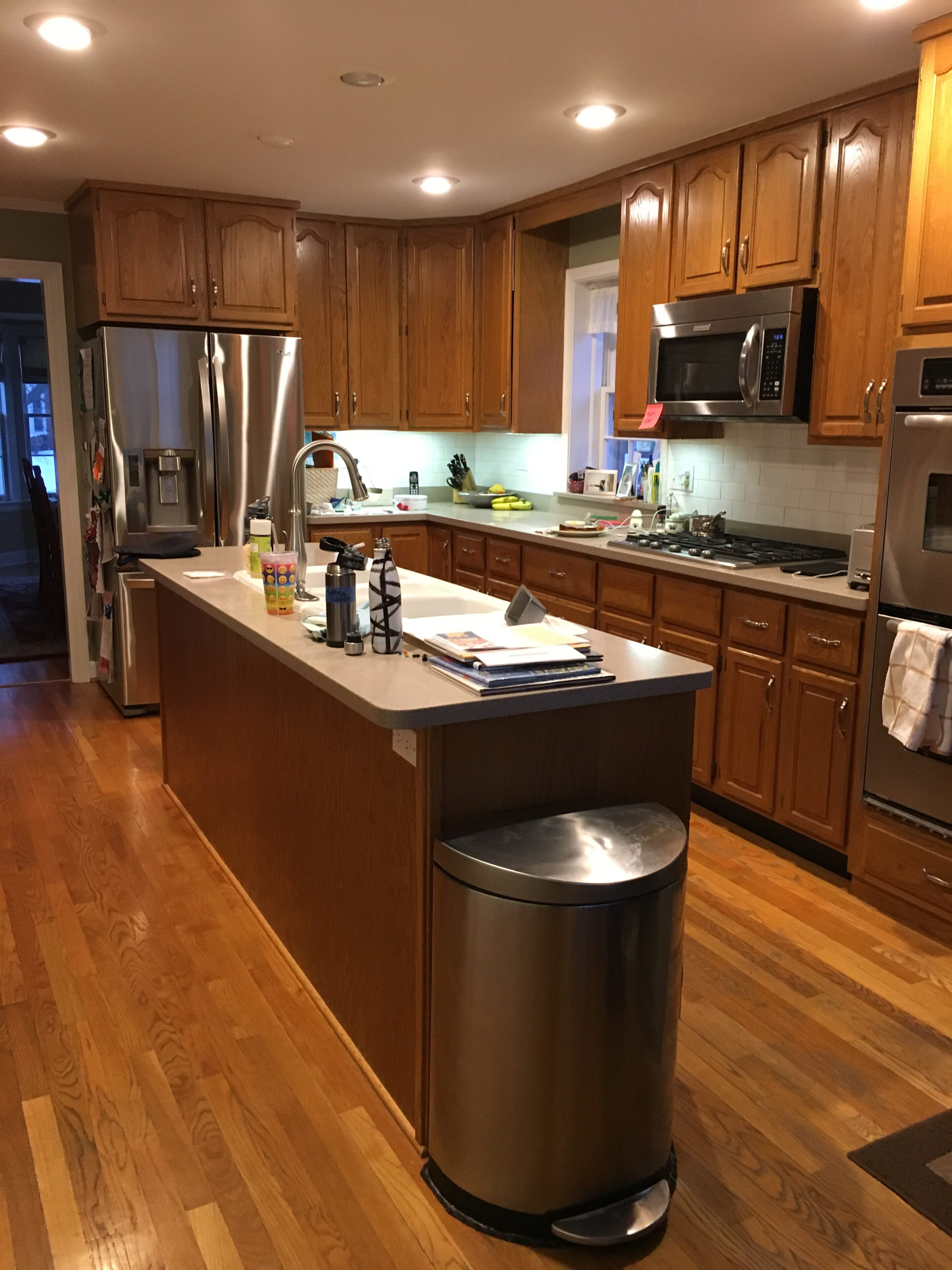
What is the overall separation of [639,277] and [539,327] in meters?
1.11

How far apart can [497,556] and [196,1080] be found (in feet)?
10.3

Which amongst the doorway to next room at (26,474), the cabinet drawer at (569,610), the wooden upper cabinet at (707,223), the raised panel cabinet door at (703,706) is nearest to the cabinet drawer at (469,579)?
the cabinet drawer at (569,610)

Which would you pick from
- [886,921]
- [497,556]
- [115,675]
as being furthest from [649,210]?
[115,675]

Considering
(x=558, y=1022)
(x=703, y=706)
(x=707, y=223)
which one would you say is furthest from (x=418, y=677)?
(x=707, y=223)

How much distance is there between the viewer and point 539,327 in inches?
214

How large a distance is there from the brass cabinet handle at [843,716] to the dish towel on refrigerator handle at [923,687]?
299 mm

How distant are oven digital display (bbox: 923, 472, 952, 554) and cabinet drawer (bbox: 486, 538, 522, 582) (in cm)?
223

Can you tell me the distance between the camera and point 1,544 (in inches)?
377

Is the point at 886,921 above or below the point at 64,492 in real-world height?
below

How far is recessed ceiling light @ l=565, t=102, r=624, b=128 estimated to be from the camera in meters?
3.60

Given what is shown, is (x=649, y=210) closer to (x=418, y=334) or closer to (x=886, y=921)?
(x=418, y=334)

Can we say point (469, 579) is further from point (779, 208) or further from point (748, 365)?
point (779, 208)

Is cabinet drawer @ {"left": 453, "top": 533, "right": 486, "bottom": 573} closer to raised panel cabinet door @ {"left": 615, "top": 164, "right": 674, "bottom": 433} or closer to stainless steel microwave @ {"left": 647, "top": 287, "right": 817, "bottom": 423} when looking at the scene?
raised panel cabinet door @ {"left": 615, "top": 164, "right": 674, "bottom": 433}

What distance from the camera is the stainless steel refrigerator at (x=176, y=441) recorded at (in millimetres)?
4828
